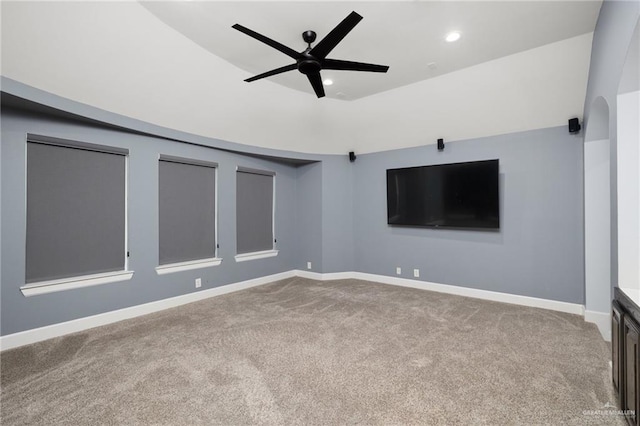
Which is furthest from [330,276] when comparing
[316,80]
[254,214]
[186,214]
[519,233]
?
[316,80]

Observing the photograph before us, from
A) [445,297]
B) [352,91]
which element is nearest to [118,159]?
[352,91]

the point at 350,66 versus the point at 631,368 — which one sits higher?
the point at 350,66

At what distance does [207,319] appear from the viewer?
3.61m

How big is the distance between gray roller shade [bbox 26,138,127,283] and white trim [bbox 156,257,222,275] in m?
0.50

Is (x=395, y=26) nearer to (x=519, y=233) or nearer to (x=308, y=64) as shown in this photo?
(x=308, y=64)

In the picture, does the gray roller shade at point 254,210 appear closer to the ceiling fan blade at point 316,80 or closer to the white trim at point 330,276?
the white trim at point 330,276

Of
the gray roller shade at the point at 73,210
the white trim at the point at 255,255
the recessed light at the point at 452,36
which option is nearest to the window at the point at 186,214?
the white trim at the point at 255,255

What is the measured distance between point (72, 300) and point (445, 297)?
4.83 meters

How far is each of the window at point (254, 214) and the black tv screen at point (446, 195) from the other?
2.29 metres

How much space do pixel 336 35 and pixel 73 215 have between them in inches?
135

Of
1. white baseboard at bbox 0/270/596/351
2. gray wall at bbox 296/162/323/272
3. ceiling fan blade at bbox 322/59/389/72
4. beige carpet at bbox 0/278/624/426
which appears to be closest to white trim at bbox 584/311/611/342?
white baseboard at bbox 0/270/596/351

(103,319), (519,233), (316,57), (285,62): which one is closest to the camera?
(316,57)

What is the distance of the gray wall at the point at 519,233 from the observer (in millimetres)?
3750

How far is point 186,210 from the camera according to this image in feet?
14.4
